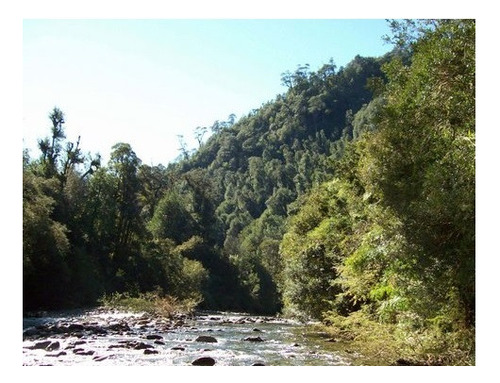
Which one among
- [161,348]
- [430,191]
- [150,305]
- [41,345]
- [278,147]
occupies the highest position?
[278,147]

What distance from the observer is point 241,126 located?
129250 millimetres

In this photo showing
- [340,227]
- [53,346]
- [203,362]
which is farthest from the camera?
[340,227]

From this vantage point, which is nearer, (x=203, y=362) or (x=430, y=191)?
(x=430, y=191)

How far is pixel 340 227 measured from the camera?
894 inches

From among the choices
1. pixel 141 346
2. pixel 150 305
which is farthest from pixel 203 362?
pixel 150 305

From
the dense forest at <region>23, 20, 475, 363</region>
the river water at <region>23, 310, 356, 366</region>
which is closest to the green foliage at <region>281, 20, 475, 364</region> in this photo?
the dense forest at <region>23, 20, 475, 363</region>

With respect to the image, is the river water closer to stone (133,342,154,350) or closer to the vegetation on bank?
stone (133,342,154,350)

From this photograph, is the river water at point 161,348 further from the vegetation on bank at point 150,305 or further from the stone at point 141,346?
the vegetation on bank at point 150,305

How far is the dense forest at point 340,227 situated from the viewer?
11000 millimetres

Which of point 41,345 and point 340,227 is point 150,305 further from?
point 41,345

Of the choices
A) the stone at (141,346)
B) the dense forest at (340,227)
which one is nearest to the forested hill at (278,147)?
the dense forest at (340,227)

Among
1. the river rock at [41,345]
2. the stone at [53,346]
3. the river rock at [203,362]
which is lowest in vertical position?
the river rock at [41,345]

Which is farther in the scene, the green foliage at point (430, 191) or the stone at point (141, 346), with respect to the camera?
the stone at point (141, 346)

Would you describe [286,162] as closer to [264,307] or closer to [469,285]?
[264,307]
